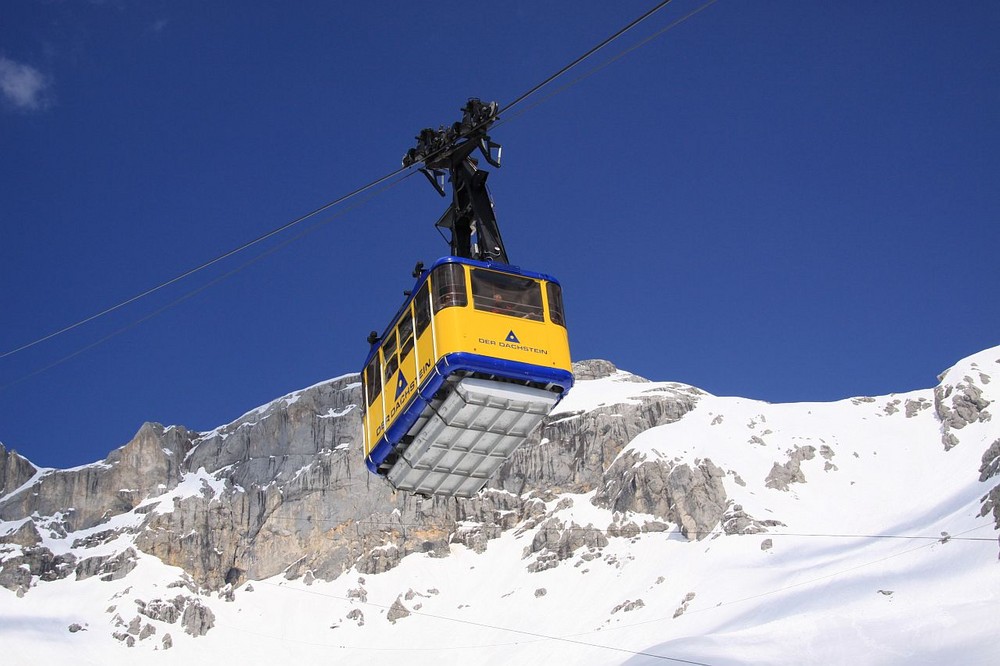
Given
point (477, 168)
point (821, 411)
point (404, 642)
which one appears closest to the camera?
point (477, 168)

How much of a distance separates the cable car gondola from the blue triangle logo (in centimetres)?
2

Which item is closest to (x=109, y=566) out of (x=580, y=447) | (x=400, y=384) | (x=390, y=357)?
(x=580, y=447)

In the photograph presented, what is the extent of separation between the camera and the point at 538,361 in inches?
784

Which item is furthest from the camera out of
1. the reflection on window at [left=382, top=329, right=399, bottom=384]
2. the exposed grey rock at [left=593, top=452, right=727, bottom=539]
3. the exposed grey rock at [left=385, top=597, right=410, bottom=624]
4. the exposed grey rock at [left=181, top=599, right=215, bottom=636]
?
the exposed grey rock at [left=181, top=599, right=215, bottom=636]

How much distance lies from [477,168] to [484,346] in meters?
4.63

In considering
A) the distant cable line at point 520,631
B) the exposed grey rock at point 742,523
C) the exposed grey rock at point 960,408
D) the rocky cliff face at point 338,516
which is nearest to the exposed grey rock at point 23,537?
the rocky cliff face at point 338,516

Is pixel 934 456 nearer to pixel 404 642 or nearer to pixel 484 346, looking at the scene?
pixel 404 642

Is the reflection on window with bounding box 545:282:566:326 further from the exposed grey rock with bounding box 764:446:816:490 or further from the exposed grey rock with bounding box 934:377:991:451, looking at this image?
the exposed grey rock with bounding box 934:377:991:451

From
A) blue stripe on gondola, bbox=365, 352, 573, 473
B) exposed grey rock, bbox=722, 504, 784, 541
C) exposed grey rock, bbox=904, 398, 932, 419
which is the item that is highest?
exposed grey rock, bbox=904, 398, 932, 419

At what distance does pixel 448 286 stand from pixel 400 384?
2.46 meters

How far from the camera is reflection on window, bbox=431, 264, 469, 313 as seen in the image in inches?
776

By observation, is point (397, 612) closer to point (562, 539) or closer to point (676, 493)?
point (562, 539)

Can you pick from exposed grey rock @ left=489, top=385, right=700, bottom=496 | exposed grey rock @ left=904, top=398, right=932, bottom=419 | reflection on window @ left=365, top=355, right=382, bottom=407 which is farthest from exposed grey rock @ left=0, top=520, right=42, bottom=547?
reflection on window @ left=365, top=355, right=382, bottom=407

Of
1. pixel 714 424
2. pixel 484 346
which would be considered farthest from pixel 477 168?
pixel 714 424
